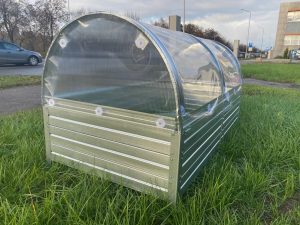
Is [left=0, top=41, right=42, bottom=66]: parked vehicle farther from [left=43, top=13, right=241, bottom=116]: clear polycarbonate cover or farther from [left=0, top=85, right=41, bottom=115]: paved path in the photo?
[left=43, top=13, right=241, bottom=116]: clear polycarbonate cover

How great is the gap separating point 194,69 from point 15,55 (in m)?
14.7

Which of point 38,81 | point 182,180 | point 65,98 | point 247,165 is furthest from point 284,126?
point 38,81

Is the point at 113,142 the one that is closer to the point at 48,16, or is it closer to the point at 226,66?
the point at 226,66

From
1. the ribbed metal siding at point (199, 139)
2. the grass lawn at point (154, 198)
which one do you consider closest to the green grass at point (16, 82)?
the grass lawn at point (154, 198)

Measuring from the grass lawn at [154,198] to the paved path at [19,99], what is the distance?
7.68 feet

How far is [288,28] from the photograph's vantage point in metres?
47.7

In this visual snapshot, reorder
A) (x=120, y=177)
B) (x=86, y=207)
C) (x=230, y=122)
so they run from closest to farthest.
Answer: (x=86, y=207) < (x=120, y=177) < (x=230, y=122)

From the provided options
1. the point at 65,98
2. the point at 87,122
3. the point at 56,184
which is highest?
the point at 65,98

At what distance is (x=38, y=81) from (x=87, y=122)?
772 cm

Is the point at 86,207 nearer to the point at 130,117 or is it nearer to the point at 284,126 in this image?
the point at 130,117

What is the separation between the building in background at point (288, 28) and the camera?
47094 mm

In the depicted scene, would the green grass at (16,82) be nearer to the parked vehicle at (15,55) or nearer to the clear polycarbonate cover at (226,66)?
the parked vehicle at (15,55)

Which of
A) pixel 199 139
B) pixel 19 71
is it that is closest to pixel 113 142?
pixel 199 139

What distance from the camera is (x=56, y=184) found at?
2.56 m
